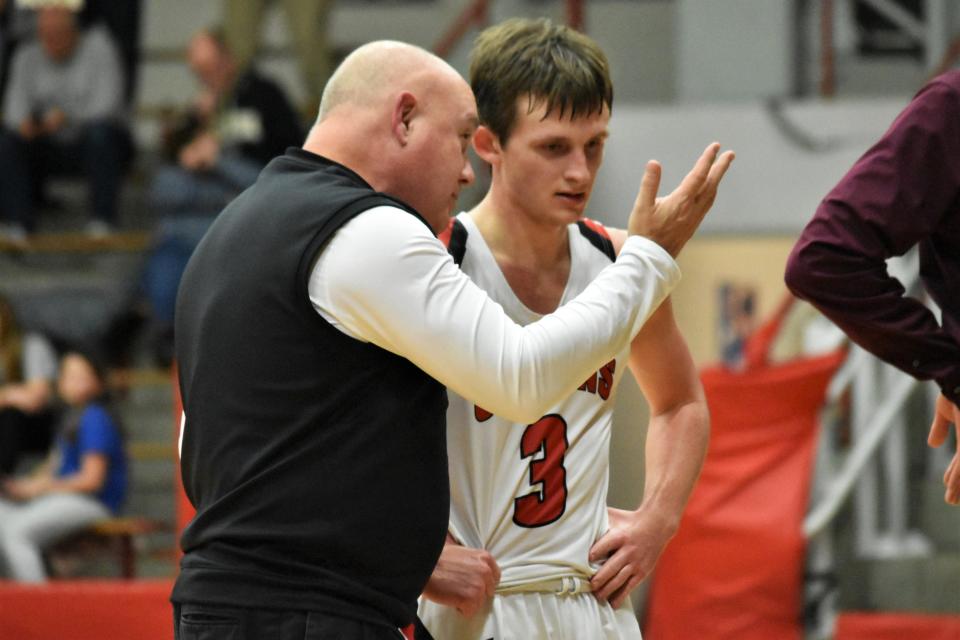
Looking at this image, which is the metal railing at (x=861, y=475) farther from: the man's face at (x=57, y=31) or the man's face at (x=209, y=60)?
the man's face at (x=57, y=31)

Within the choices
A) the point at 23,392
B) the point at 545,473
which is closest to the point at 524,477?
the point at 545,473

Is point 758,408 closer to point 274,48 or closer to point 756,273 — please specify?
point 756,273

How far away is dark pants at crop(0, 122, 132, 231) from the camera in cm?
1111

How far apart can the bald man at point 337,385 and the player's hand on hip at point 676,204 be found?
1.9 inches

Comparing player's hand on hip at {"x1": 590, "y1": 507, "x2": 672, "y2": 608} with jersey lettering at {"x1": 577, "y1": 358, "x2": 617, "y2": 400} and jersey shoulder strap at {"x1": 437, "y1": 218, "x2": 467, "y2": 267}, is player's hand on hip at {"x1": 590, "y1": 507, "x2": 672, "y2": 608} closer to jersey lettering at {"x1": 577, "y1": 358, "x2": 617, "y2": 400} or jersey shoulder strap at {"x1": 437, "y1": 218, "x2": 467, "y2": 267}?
jersey lettering at {"x1": 577, "y1": 358, "x2": 617, "y2": 400}

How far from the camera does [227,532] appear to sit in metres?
2.64

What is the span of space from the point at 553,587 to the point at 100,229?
882cm

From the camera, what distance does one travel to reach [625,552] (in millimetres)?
3240

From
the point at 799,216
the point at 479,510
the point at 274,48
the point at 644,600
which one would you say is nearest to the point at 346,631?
the point at 479,510

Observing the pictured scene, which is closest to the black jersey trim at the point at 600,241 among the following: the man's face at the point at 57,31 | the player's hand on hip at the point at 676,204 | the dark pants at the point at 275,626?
the player's hand on hip at the point at 676,204

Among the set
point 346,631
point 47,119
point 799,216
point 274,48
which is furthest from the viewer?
point 274,48

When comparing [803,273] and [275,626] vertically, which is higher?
[803,273]

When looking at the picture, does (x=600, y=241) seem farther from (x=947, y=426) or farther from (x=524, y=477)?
(x=947, y=426)

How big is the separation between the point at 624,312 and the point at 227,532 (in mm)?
783
